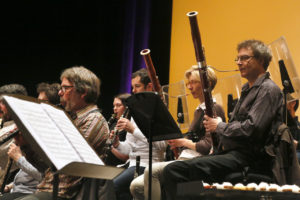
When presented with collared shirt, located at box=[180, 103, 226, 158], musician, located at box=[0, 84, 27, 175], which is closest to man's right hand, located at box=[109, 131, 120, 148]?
collared shirt, located at box=[180, 103, 226, 158]

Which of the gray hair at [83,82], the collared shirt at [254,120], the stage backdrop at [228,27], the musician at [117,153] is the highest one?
the stage backdrop at [228,27]

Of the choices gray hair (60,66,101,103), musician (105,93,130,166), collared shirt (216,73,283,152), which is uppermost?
gray hair (60,66,101,103)

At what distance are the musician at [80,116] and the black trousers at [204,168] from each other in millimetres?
509

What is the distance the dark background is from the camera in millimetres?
5578

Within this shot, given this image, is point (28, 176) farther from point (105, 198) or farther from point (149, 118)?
point (149, 118)

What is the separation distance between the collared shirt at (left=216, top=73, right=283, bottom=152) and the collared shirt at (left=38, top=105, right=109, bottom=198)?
31.8 inches

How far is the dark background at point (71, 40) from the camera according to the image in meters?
5.58

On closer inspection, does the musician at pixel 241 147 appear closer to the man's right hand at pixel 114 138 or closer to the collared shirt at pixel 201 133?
the collared shirt at pixel 201 133

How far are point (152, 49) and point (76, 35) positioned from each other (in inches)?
52.9

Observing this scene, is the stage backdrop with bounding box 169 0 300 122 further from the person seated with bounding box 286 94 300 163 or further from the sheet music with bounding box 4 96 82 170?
the sheet music with bounding box 4 96 82 170

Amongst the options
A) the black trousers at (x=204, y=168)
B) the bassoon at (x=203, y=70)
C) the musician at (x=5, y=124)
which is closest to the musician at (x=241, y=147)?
the black trousers at (x=204, y=168)

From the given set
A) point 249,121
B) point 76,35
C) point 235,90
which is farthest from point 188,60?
point 249,121

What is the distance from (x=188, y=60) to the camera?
5.16m

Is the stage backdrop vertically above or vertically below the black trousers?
above
